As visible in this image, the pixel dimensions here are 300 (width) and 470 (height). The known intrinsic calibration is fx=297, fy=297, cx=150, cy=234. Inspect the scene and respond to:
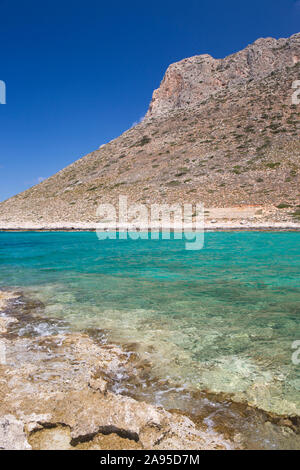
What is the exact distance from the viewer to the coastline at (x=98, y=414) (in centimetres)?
298

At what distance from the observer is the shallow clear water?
14.4ft

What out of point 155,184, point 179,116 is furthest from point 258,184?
point 179,116

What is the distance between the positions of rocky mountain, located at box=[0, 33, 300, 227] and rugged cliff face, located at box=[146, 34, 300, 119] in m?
0.28

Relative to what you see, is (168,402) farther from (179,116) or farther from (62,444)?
(179,116)

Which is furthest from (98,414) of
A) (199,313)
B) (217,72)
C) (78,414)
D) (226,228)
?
(217,72)

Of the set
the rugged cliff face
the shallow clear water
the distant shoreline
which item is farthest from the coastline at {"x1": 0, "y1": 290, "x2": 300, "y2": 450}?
the rugged cliff face

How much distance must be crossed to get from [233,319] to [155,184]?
4497 centimetres

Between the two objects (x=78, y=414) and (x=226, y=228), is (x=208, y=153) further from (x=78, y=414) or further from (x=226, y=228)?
(x=78, y=414)

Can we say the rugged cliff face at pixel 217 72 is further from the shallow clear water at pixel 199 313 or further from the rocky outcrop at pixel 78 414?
the rocky outcrop at pixel 78 414

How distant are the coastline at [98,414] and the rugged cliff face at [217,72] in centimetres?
7924

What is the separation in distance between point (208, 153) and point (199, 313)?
5047 centimetres

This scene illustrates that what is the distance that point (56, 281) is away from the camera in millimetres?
11422

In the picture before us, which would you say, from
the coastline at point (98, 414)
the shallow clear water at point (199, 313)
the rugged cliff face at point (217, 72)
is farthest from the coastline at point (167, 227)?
the rugged cliff face at point (217, 72)

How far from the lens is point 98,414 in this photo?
3.30 meters
